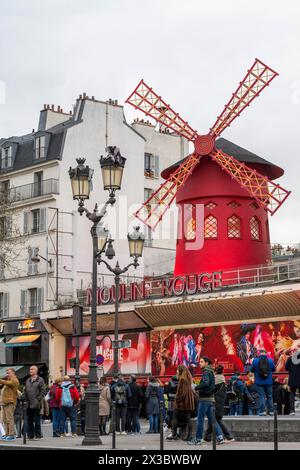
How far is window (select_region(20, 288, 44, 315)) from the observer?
40875 mm

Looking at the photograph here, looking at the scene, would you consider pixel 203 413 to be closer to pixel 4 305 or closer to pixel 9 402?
pixel 9 402

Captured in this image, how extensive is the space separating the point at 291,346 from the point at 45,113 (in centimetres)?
1898

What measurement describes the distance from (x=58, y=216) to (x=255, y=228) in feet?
28.4

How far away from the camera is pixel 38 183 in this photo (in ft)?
137

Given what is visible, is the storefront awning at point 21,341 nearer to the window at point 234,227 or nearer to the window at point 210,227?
the window at point 210,227

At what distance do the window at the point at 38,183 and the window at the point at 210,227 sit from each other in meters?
8.81

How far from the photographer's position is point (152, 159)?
4581 cm

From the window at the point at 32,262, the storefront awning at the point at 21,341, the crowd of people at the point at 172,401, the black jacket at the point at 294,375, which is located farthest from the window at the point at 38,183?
the black jacket at the point at 294,375

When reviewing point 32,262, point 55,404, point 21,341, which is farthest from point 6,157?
point 55,404

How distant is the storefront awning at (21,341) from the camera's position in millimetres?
40875

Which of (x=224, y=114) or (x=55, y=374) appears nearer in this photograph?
(x=224, y=114)
